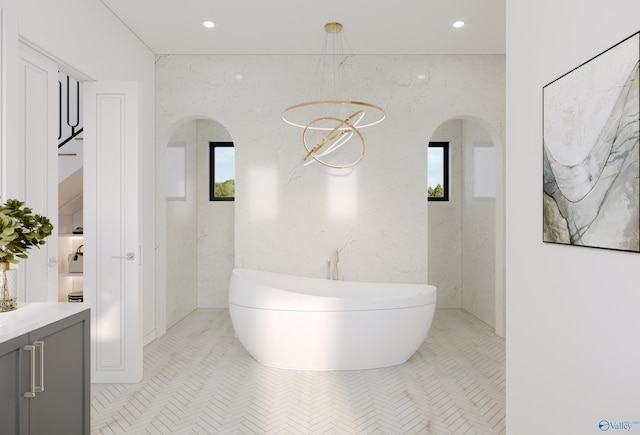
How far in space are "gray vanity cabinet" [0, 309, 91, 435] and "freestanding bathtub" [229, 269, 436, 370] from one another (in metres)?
1.56

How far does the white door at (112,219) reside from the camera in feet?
10.2

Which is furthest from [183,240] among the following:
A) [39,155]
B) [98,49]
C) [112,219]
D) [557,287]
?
[557,287]

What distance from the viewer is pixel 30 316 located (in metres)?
1.68

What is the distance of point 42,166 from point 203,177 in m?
3.03

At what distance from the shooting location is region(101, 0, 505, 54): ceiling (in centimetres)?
339

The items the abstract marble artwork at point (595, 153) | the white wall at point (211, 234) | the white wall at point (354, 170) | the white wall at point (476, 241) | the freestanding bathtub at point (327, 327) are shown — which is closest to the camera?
the abstract marble artwork at point (595, 153)

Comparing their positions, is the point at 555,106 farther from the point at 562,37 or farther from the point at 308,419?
the point at 308,419

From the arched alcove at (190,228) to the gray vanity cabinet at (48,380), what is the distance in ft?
8.42

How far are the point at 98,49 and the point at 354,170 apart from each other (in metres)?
2.49

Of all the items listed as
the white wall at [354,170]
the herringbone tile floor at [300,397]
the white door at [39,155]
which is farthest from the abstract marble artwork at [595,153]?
the white door at [39,155]

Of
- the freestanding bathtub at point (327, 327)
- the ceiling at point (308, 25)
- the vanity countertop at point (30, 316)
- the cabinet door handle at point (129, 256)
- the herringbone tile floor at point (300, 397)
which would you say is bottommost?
the herringbone tile floor at point (300, 397)

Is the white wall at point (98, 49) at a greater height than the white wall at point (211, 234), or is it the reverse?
the white wall at point (98, 49)

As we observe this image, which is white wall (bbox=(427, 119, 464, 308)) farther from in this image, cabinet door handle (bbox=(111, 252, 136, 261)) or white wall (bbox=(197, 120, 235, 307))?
cabinet door handle (bbox=(111, 252, 136, 261))

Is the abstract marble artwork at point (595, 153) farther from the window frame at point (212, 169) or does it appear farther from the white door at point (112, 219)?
the window frame at point (212, 169)
